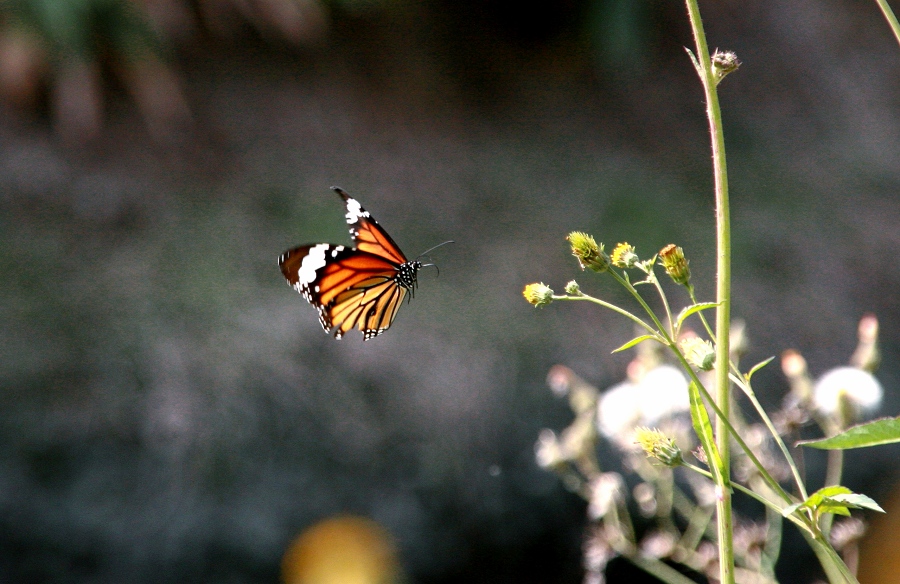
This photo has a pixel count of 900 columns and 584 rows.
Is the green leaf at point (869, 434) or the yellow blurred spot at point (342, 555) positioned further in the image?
the yellow blurred spot at point (342, 555)

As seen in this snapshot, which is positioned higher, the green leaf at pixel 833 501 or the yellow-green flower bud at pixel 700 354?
the yellow-green flower bud at pixel 700 354

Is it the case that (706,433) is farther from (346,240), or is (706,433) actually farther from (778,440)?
(346,240)

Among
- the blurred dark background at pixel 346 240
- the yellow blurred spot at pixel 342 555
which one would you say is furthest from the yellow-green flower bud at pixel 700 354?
the yellow blurred spot at pixel 342 555

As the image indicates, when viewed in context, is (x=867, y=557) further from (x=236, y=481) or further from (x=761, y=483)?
(x=236, y=481)

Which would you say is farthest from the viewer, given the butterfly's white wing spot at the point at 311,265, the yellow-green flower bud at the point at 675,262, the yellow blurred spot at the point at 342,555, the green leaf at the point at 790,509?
the yellow blurred spot at the point at 342,555

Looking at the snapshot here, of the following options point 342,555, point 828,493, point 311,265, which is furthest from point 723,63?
point 342,555

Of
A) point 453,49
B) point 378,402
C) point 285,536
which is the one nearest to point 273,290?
point 378,402

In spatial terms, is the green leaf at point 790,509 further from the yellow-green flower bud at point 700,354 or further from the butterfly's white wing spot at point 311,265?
the butterfly's white wing spot at point 311,265

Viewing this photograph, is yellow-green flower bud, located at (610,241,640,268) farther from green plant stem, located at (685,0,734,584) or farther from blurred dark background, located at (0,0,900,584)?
blurred dark background, located at (0,0,900,584)
